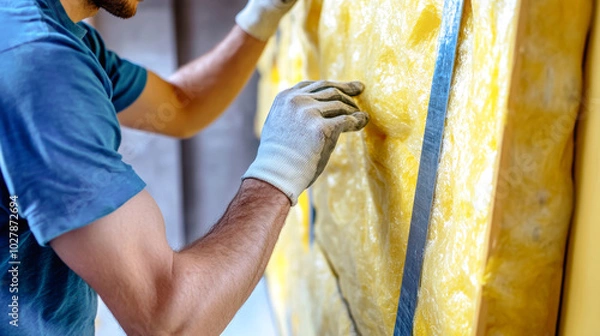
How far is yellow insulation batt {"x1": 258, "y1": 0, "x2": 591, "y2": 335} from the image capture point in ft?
2.22

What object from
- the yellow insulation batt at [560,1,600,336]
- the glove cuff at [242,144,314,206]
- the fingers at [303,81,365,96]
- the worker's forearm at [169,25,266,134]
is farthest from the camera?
the worker's forearm at [169,25,266,134]

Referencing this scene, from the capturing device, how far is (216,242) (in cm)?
94

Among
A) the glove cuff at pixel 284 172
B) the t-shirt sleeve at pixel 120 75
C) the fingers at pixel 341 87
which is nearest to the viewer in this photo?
the glove cuff at pixel 284 172

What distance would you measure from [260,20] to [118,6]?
0.54 meters

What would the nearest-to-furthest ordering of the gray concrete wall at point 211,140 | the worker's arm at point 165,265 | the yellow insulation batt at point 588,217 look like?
the yellow insulation batt at point 588,217
the worker's arm at point 165,265
the gray concrete wall at point 211,140

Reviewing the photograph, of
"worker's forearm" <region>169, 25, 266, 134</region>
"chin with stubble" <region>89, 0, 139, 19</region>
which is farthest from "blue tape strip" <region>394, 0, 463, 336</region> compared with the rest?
"worker's forearm" <region>169, 25, 266, 134</region>

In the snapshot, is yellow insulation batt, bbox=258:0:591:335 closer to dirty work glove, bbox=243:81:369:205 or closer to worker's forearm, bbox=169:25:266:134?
dirty work glove, bbox=243:81:369:205

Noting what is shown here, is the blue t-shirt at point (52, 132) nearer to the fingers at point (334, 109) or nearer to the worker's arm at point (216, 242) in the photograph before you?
the worker's arm at point (216, 242)

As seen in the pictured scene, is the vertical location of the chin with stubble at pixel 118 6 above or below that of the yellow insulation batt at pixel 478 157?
above

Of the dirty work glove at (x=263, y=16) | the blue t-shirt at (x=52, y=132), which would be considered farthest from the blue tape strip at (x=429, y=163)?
the dirty work glove at (x=263, y=16)

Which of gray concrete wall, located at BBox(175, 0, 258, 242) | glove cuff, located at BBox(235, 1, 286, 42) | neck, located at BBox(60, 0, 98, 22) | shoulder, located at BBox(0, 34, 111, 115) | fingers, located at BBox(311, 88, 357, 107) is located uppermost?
neck, located at BBox(60, 0, 98, 22)

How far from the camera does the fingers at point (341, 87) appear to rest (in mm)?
1133

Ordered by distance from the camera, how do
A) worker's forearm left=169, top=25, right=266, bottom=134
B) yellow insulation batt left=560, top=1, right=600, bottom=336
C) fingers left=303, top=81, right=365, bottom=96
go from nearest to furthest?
yellow insulation batt left=560, top=1, right=600, bottom=336 < fingers left=303, top=81, right=365, bottom=96 < worker's forearm left=169, top=25, right=266, bottom=134

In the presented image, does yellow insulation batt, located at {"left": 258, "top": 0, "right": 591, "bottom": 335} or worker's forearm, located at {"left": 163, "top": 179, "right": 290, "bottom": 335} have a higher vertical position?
yellow insulation batt, located at {"left": 258, "top": 0, "right": 591, "bottom": 335}
